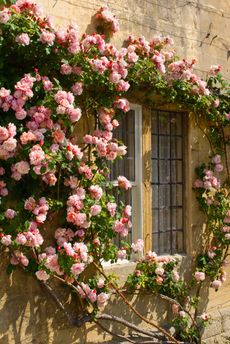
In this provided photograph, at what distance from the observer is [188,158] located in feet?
23.4

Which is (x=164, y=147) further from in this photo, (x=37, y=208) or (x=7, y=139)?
(x=7, y=139)

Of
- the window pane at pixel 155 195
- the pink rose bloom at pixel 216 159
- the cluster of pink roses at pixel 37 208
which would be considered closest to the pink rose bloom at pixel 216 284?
the window pane at pixel 155 195

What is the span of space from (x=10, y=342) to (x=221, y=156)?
3.77 m

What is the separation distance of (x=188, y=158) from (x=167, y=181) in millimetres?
421

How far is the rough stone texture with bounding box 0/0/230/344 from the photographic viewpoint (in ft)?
17.6

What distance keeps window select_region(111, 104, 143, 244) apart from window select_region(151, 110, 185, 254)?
1.10 ft

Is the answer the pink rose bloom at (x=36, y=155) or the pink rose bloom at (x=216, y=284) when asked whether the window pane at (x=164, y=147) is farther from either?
the pink rose bloom at (x=36, y=155)

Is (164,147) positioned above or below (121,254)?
Result: above

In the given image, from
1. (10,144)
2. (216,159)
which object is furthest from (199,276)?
(10,144)

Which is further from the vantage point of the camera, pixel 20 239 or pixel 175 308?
pixel 175 308

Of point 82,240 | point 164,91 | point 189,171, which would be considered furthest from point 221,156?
point 82,240

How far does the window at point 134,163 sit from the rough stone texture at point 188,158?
21.4 inches

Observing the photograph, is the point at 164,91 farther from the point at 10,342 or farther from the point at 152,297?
the point at 10,342

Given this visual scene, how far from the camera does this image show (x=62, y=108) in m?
5.09
